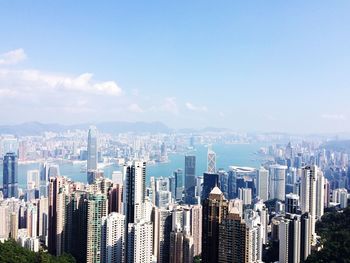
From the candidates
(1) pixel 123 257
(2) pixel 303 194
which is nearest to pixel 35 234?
(1) pixel 123 257

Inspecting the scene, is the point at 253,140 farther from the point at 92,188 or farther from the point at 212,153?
the point at 92,188

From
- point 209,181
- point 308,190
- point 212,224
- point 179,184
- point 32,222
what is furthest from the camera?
point 179,184

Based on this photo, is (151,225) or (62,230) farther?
(62,230)

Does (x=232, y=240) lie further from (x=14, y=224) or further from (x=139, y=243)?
(x=14, y=224)

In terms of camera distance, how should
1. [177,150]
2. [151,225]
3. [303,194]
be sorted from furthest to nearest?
[177,150] → [303,194] → [151,225]

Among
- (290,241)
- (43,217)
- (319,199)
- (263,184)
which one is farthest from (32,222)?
(263,184)

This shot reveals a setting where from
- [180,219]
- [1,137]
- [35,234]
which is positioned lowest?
[35,234]

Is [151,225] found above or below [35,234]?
above
